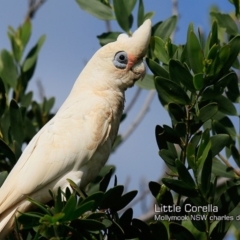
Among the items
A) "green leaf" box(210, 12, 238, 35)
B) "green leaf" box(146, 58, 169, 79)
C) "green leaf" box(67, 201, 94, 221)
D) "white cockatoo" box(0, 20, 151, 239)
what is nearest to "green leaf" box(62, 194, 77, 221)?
"green leaf" box(67, 201, 94, 221)

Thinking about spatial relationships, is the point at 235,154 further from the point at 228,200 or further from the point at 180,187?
the point at 180,187

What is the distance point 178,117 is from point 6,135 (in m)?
0.97

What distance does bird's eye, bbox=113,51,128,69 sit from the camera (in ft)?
10.7

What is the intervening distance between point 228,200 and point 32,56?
1626 millimetres

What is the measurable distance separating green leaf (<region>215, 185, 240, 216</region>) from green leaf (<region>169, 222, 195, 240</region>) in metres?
0.18

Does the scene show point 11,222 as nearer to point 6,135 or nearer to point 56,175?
point 56,175

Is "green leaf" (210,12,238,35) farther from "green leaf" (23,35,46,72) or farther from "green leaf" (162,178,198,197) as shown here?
"green leaf" (23,35,46,72)

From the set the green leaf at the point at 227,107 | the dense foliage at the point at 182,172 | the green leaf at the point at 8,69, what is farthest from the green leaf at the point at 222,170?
the green leaf at the point at 8,69

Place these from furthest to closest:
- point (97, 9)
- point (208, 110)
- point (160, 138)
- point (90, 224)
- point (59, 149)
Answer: point (97, 9) → point (59, 149) → point (160, 138) → point (208, 110) → point (90, 224)

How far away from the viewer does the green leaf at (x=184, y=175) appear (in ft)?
8.78

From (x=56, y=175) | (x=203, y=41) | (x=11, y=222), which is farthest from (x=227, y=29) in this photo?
(x=11, y=222)

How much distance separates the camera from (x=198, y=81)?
2777mm

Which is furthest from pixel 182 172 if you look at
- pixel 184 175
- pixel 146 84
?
pixel 146 84

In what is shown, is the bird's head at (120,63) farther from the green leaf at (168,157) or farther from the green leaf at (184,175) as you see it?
the green leaf at (184,175)
